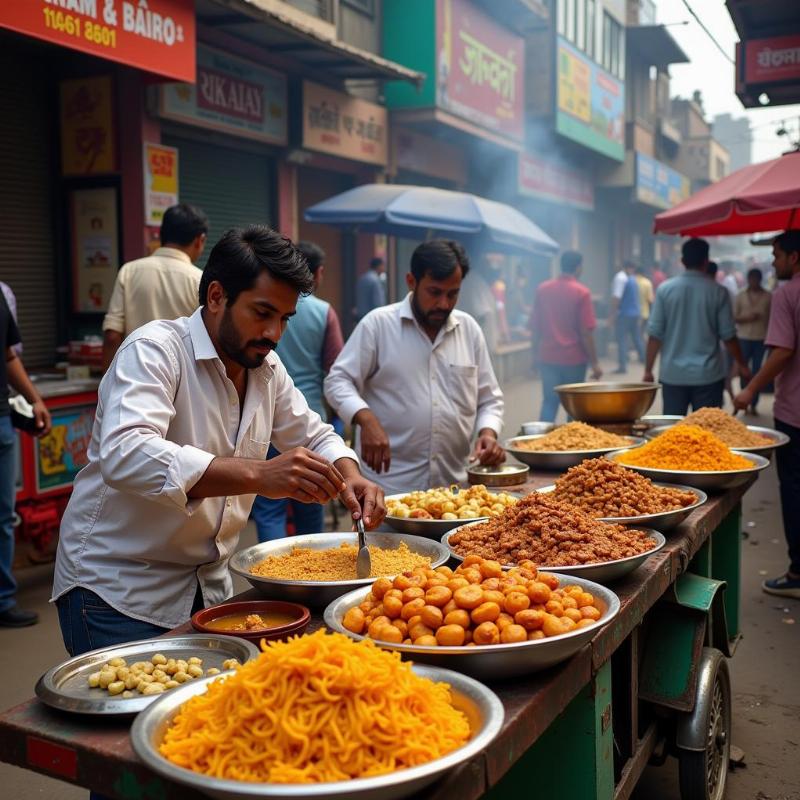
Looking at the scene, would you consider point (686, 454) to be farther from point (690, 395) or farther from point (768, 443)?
point (690, 395)

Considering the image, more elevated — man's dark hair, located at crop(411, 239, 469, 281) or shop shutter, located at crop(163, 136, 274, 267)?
shop shutter, located at crop(163, 136, 274, 267)

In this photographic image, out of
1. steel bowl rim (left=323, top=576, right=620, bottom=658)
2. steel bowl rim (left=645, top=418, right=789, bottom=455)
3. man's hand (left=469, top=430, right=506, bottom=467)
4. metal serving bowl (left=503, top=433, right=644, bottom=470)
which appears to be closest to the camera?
steel bowl rim (left=323, top=576, right=620, bottom=658)

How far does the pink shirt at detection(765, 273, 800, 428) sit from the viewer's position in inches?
216

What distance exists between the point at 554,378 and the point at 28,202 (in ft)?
16.3

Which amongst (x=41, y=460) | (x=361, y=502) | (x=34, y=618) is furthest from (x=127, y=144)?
(x=361, y=502)

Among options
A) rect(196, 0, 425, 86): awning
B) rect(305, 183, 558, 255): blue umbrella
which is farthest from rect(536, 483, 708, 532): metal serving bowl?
rect(196, 0, 425, 86): awning

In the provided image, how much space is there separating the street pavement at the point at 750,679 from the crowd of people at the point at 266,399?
0.30m

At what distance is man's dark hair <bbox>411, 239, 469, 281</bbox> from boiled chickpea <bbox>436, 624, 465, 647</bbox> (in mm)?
2356

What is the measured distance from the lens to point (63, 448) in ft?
20.4

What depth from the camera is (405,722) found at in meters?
1.52

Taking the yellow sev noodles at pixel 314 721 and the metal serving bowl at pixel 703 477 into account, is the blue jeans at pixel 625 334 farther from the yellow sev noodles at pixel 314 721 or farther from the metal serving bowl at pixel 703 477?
the yellow sev noodles at pixel 314 721

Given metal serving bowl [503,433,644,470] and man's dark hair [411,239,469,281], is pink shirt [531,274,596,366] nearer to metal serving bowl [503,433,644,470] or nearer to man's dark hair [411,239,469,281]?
metal serving bowl [503,433,644,470]

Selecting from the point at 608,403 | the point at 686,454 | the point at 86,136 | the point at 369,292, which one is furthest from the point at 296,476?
the point at 369,292

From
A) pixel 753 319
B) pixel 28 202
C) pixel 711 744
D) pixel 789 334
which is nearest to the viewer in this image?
pixel 711 744
